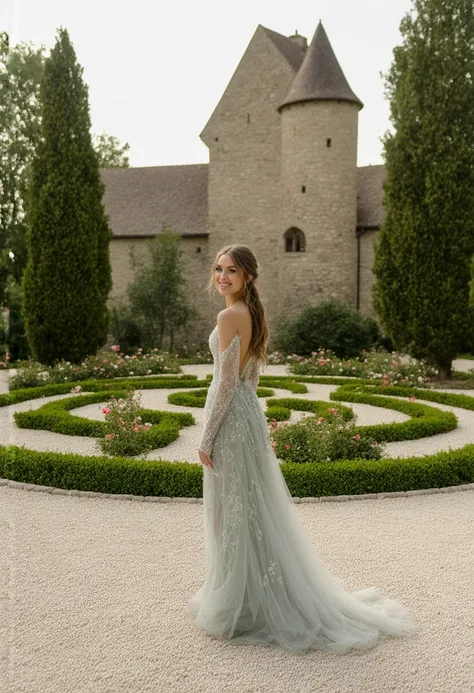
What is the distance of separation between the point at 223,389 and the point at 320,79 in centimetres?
2322

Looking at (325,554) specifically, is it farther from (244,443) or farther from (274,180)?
(274,180)

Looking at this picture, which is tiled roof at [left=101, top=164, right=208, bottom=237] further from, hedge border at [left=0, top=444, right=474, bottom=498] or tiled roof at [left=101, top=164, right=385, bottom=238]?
hedge border at [left=0, top=444, right=474, bottom=498]

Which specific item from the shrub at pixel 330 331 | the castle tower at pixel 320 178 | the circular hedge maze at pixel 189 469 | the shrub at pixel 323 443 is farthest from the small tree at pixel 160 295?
the shrub at pixel 323 443

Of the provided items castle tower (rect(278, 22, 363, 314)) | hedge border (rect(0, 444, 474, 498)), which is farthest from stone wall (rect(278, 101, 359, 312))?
hedge border (rect(0, 444, 474, 498))

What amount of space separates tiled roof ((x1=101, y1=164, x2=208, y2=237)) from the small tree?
246 centimetres

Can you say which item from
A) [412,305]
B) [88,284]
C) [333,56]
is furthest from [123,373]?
[333,56]

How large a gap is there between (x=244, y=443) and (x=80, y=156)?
16708mm

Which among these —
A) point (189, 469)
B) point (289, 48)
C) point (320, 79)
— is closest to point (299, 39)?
point (289, 48)

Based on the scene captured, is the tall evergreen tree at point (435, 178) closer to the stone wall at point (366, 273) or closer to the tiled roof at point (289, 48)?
the stone wall at point (366, 273)

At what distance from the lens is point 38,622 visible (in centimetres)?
455

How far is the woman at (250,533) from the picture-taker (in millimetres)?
4402

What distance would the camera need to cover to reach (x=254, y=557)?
448 centimetres

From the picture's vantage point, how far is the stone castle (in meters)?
25.6

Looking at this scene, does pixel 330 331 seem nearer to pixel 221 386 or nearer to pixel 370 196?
pixel 370 196
